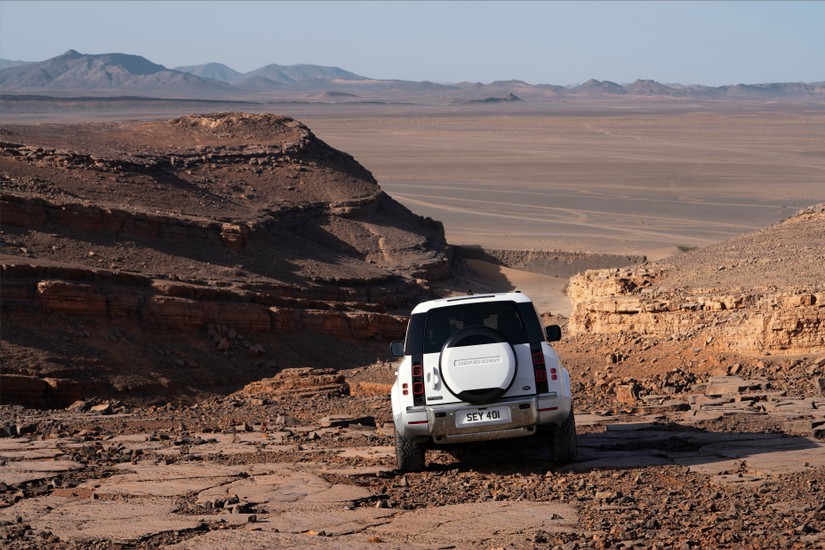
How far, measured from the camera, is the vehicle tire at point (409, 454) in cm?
1024

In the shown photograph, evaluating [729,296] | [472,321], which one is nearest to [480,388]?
[472,321]

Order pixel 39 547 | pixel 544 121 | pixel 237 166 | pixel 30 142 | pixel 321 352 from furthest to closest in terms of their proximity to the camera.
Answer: pixel 544 121 < pixel 237 166 < pixel 30 142 < pixel 321 352 < pixel 39 547

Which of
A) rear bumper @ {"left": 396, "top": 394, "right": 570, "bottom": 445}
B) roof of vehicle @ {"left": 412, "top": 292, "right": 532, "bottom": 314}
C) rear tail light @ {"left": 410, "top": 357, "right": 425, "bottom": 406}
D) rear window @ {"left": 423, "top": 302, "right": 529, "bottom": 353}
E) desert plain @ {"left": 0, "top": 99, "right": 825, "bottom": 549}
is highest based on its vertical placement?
roof of vehicle @ {"left": 412, "top": 292, "right": 532, "bottom": 314}

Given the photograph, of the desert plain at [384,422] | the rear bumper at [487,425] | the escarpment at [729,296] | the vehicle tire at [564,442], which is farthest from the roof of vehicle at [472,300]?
the escarpment at [729,296]

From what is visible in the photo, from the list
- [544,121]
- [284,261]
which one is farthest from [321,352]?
[544,121]

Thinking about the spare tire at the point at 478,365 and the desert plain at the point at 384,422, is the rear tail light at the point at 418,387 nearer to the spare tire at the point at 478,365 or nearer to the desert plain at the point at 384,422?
the spare tire at the point at 478,365

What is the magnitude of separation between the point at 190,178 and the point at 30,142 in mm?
4676

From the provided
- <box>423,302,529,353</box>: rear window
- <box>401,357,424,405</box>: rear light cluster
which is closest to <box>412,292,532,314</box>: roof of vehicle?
<box>423,302,529,353</box>: rear window

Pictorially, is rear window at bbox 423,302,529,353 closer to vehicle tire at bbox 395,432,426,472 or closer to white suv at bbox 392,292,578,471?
white suv at bbox 392,292,578,471

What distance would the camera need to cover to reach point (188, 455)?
11.6 metres

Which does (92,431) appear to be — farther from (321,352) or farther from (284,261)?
(284,261)

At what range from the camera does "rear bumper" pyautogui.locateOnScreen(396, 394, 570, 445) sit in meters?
9.96

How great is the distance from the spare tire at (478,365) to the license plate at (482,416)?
106 mm

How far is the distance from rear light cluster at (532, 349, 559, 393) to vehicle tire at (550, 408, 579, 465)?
414 mm
